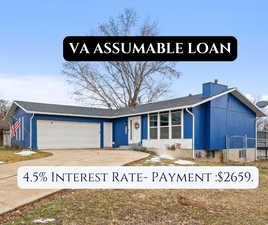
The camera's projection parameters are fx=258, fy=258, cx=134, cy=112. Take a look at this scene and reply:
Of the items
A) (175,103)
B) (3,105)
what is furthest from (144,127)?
(3,105)

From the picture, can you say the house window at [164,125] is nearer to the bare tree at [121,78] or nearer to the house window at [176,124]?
the house window at [176,124]

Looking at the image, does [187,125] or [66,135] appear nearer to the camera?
[187,125]

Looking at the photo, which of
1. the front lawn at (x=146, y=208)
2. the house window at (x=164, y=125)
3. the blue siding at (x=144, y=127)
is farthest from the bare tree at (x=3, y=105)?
the front lawn at (x=146, y=208)

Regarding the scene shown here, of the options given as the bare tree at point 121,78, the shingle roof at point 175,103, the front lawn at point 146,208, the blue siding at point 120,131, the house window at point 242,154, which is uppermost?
the bare tree at point 121,78

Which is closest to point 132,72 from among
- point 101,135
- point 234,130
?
point 101,135

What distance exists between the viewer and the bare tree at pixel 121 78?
85.3ft

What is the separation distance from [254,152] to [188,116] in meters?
6.49

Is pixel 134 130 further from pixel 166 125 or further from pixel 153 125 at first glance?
pixel 166 125

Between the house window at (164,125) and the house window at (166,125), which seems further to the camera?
the house window at (164,125)

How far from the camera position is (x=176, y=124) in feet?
45.1

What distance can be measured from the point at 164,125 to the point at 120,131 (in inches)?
178

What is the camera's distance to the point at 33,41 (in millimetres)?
7281

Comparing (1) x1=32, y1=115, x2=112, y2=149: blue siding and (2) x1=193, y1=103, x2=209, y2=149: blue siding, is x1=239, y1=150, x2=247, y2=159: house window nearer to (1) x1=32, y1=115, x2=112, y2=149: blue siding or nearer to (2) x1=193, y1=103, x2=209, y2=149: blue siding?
(2) x1=193, y1=103, x2=209, y2=149: blue siding

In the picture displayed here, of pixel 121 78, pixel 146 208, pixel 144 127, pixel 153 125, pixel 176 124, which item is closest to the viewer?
pixel 146 208
